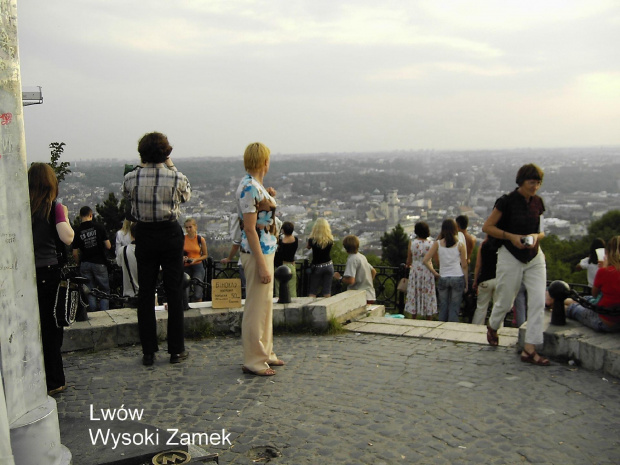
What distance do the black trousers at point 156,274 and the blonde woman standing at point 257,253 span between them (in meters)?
0.61

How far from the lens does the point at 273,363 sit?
18.4 feet

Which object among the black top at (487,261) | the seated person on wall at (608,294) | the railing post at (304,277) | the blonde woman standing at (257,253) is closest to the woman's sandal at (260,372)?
the blonde woman standing at (257,253)

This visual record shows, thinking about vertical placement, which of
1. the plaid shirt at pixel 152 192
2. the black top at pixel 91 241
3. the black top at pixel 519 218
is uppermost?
the plaid shirt at pixel 152 192

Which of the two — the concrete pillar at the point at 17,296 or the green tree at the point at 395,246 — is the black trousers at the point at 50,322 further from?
the green tree at the point at 395,246

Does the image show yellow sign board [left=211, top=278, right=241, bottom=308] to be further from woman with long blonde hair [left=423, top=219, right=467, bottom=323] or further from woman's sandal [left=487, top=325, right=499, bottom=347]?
woman with long blonde hair [left=423, top=219, right=467, bottom=323]

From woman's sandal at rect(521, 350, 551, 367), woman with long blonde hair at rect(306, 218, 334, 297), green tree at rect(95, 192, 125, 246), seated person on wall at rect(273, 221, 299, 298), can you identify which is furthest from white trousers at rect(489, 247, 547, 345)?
green tree at rect(95, 192, 125, 246)

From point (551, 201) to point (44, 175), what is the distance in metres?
67.7

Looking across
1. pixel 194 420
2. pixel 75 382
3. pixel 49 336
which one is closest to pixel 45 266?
pixel 49 336

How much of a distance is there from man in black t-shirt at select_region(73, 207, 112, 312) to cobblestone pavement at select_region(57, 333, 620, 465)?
121 inches

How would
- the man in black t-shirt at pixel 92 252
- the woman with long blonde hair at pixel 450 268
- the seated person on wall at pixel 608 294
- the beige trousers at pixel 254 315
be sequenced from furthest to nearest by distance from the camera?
the man in black t-shirt at pixel 92 252 < the woman with long blonde hair at pixel 450 268 < the seated person on wall at pixel 608 294 < the beige trousers at pixel 254 315

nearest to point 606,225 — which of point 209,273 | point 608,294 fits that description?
point 209,273

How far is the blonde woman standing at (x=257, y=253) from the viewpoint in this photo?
5.18 meters

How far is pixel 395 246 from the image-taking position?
3759 cm

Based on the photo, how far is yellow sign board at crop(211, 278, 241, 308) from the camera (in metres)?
6.77
